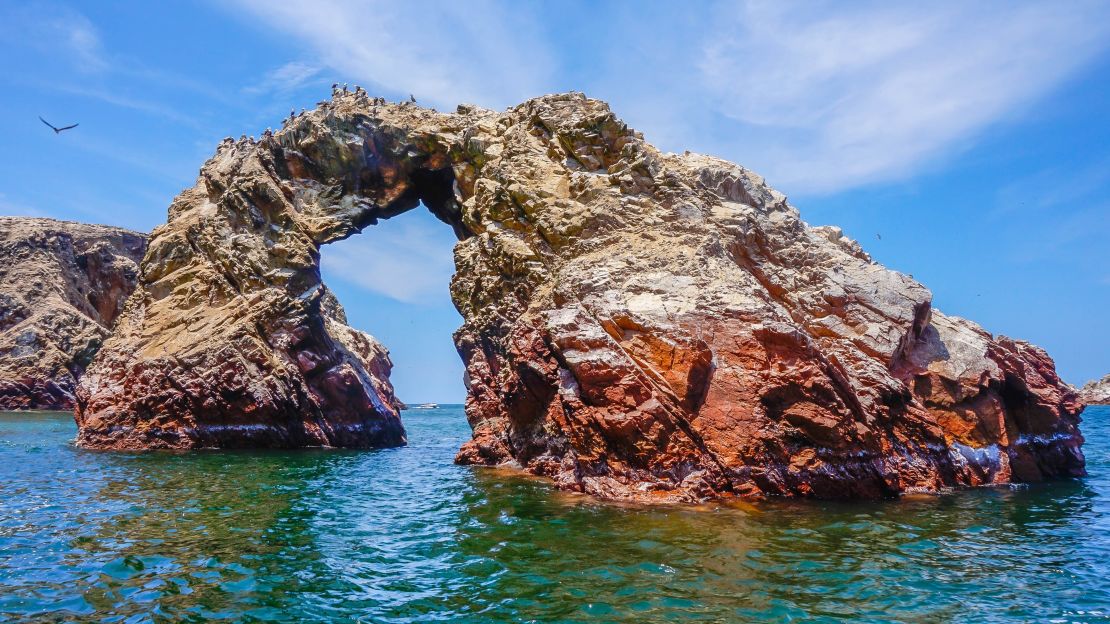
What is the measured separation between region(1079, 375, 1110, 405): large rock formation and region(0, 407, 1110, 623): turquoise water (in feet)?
387

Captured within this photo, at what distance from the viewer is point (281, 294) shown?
3069cm

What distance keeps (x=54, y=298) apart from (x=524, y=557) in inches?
3170

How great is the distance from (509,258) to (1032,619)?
62.1 ft

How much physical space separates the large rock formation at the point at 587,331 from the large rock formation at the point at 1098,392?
368ft

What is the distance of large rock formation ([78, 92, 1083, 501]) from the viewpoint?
1669 centimetres

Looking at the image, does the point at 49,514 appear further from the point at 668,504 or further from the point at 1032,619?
the point at 1032,619

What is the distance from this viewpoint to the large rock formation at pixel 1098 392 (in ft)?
350

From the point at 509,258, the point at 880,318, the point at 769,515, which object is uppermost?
the point at 509,258

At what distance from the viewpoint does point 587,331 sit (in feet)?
58.7

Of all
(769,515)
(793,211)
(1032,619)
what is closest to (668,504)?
(769,515)

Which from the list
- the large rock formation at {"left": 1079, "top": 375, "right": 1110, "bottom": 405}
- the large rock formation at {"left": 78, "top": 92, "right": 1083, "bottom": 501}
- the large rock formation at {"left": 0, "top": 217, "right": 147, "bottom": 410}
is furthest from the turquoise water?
the large rock formation at {"left": 1079, "top": 375, "right": 1110, "bottom": 405}

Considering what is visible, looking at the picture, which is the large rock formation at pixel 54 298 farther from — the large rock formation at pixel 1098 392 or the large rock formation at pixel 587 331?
the large rock formation at pixel 1098 392

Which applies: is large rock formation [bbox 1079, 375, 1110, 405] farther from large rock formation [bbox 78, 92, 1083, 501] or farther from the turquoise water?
the turquoise water

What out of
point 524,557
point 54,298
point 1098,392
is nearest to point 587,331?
point 524,557
